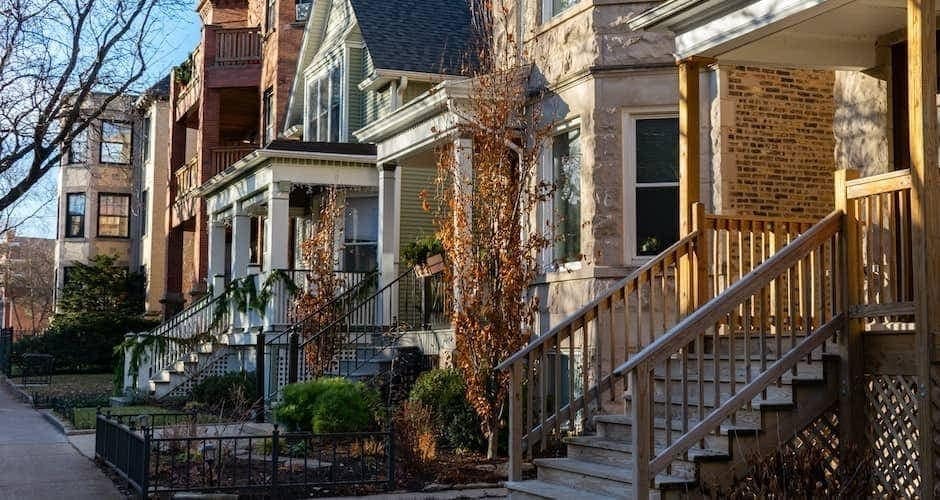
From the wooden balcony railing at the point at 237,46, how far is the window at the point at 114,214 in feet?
49.6

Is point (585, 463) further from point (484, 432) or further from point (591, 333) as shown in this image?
point (591, 333)

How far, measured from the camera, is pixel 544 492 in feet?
29.6

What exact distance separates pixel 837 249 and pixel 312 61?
62.6ft

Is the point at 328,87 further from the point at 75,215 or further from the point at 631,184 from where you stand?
the point at 75,215

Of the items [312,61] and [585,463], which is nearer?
[585,463]

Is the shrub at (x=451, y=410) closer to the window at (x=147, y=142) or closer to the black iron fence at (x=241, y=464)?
the black iron fence at (x=241, y=464)

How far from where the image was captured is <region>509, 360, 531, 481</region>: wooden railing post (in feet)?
31.0

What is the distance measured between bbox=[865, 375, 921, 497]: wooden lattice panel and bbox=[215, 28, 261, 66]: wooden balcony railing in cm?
2371

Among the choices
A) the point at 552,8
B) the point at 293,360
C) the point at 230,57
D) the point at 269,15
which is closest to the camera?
the point at 552,8

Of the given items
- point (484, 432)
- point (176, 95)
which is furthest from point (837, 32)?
point (176, 95)

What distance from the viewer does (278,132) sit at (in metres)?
27.9

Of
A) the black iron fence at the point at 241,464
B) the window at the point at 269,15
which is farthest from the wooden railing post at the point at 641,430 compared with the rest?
the window at the point at 269,15

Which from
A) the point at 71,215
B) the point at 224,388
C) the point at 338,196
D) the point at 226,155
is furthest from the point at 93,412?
the point at 71,215

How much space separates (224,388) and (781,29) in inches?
516
